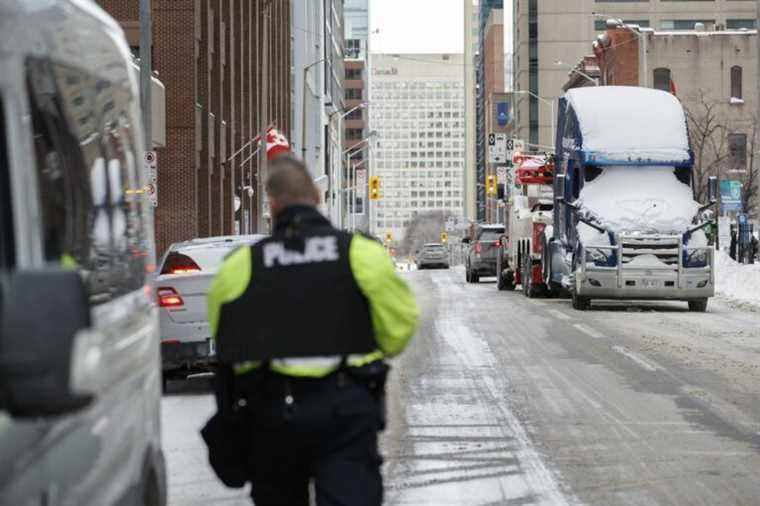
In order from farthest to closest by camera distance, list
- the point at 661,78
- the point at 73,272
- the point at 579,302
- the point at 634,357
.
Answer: the point at 661,78
the point at 579,302
the point at 634,357
the point at 73,272

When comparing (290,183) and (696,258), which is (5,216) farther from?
(696,258)

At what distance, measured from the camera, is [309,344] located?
16.5 feet

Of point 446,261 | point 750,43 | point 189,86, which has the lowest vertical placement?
point 446,261

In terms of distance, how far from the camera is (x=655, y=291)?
96.1 ft

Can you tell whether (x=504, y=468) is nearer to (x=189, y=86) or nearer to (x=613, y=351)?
(x=613, y=351)

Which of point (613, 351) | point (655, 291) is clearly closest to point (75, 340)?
point (613, 351)

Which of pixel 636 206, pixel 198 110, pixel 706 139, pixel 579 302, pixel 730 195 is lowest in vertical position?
pixel 579 302

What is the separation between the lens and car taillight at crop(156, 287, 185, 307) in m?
14.3

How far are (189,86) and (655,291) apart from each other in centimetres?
Result: 1928

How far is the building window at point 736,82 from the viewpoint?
3196 inches

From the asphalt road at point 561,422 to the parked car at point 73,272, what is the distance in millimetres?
3017

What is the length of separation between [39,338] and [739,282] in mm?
39067

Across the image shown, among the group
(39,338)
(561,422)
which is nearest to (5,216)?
(39,338)

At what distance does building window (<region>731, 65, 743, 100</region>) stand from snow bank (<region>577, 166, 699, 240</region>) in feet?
175
